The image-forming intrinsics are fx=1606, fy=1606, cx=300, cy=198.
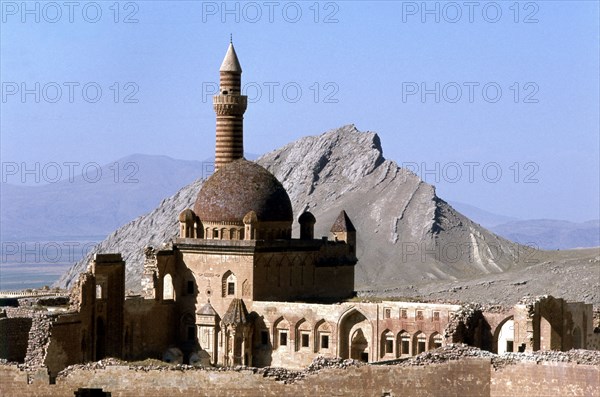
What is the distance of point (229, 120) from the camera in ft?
213

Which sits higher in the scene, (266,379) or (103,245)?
(103,245)

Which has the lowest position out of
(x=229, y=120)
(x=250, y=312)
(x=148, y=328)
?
(x=148, y=328)

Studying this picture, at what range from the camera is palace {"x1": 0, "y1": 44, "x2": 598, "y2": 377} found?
52.1 metres

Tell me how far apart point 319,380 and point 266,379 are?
1.48 metres

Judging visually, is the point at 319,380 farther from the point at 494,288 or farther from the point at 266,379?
the point at 494,288

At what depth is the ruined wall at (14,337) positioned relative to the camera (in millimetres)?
51938

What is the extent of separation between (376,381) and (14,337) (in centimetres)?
1462

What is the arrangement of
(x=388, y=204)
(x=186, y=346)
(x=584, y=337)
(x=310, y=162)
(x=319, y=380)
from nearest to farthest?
1. (x=319, y=380)
2. (x=584, y=337)
3. (x=186, y=346)
4. (x=388, y=204)
5. (x=310, y=162)

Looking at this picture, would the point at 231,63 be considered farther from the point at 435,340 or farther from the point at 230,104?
the point at 435,340

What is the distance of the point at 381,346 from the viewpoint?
54.6 m

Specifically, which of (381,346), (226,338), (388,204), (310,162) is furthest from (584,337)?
(310,162)

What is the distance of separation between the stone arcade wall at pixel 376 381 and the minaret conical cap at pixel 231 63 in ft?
74.7

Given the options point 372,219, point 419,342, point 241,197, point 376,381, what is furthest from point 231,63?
point 372,219

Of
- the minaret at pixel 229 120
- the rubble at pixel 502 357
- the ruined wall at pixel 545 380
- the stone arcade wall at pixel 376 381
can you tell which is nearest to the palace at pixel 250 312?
the minaret at pixel 229 120
